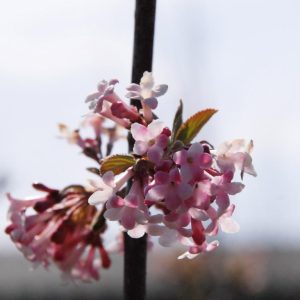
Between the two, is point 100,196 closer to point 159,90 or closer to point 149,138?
point 149,138

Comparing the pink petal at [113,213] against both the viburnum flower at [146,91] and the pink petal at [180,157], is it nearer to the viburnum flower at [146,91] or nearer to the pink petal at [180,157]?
the pink petal at [180,157]

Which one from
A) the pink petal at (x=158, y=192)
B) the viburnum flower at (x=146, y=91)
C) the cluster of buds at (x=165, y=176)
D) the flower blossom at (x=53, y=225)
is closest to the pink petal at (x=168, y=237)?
the cluster of buds at (x=165, y=176)

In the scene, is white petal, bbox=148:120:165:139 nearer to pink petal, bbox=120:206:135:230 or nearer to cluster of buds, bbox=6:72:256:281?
cluster of buds, bbox=6:72:256:281

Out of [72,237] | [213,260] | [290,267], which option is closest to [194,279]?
[213,260]

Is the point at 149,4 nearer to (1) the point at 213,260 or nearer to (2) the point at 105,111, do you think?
(2) the point at 105,111

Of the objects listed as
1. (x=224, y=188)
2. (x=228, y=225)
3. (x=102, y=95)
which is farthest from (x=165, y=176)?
(x=102, y=95)

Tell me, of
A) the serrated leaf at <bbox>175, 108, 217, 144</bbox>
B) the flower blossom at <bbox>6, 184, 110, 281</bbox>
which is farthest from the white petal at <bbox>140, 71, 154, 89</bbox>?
the flower blossom at <bbox>6, 184, 110, 281</bbox>
